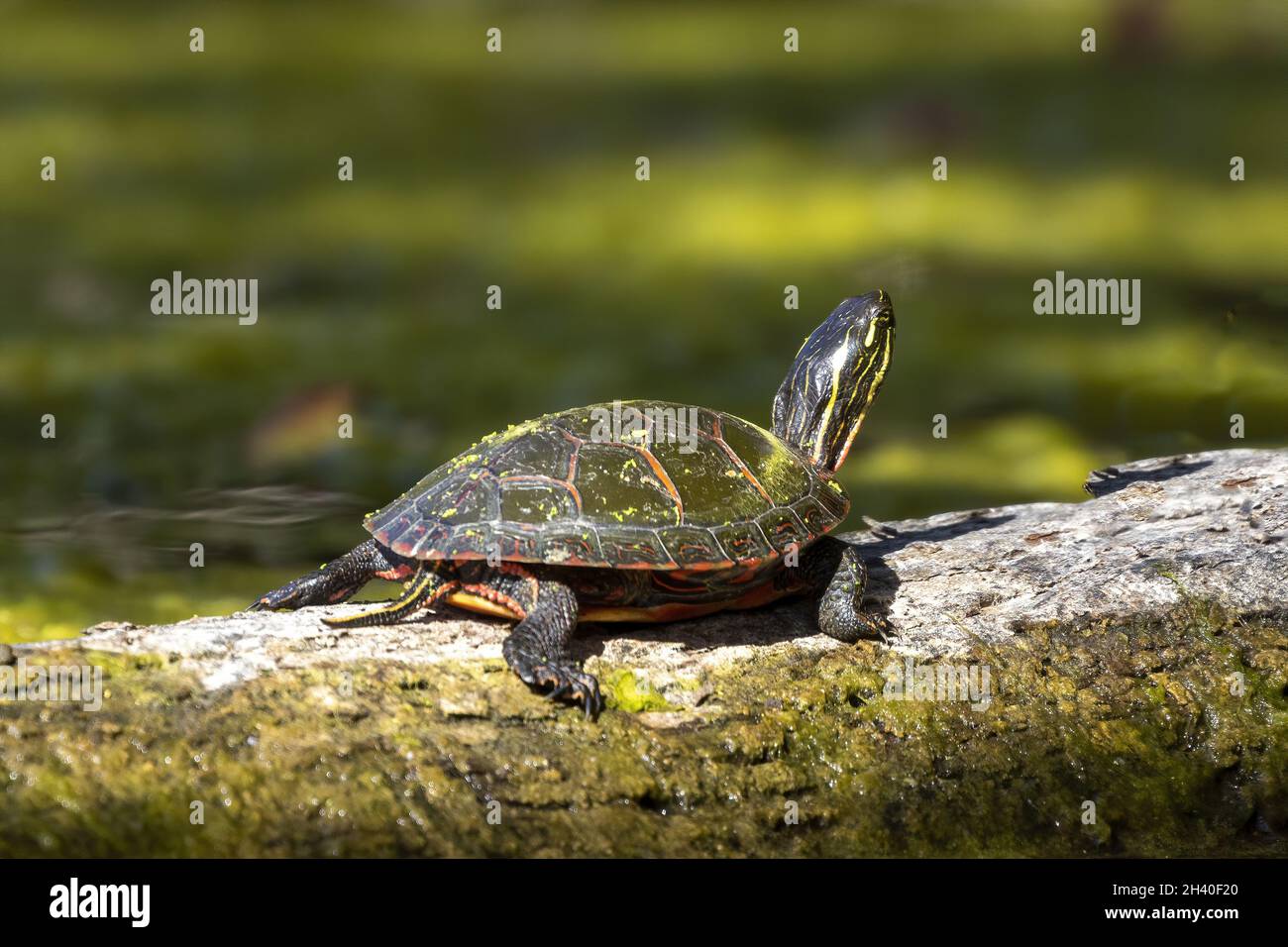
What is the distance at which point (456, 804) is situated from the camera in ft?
6.92

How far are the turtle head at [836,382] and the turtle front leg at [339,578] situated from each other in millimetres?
1139

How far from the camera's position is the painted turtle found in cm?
248

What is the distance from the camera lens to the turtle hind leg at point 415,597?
8.41ft

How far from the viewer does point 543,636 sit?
240 centimetres

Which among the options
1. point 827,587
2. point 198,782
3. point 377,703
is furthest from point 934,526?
point 198,782

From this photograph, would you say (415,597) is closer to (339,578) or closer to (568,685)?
(339,578)

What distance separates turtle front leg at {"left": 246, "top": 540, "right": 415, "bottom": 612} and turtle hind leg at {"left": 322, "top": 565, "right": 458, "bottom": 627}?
11 cm

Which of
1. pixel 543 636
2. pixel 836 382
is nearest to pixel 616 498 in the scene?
pixel 543 636

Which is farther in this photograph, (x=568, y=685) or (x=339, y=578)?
(x=339, y=578)

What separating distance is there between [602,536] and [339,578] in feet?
Result: 2.23

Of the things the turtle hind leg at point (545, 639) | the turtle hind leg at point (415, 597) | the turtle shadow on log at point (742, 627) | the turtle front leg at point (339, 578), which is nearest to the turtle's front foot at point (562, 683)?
the turtle hind leg at point (545, 639)

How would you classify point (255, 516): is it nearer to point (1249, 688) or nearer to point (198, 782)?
point (198, 782)

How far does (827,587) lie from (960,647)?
0.31 m

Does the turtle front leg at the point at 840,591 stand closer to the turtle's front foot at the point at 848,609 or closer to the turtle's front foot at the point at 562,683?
the turtle's front foot at the point at 848,609
